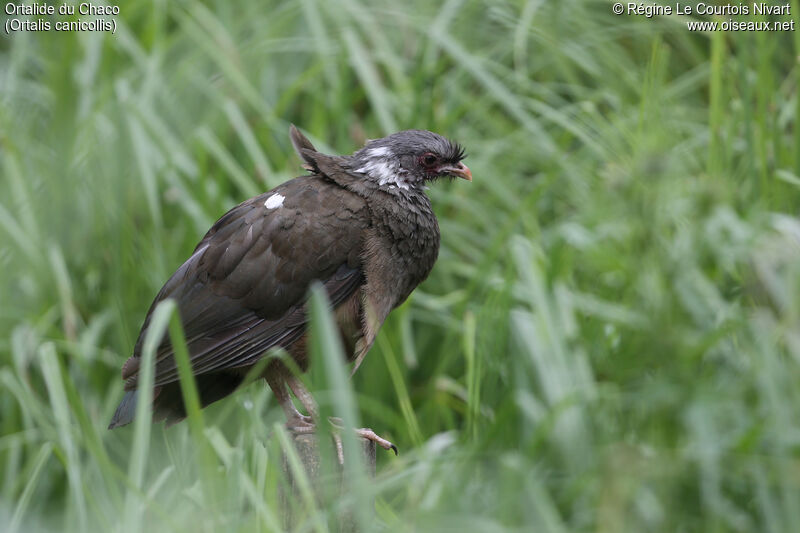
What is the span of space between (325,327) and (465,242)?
2444 mm

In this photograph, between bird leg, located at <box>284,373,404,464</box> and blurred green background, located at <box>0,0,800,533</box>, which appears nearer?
blurred green background, located at <box>0,0,800,533</box>

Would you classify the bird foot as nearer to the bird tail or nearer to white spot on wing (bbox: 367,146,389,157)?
the bird tail

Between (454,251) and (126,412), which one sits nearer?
(126,412)

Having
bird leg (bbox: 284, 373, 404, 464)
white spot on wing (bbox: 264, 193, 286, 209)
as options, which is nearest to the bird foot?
bird leg (bbox: 284, 373, 404, 464)

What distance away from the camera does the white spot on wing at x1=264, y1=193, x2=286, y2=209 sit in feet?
8.92

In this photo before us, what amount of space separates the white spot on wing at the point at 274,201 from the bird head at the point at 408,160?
0.27 metres

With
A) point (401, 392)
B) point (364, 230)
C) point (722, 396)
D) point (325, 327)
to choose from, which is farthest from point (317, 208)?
point (722, 396)

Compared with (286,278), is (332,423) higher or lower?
lower

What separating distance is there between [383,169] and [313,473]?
998 mm

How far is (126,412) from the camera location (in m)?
2.62

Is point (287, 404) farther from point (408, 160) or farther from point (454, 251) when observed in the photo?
point (454, 251)

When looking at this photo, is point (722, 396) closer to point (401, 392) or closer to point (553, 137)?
point (401, 392)

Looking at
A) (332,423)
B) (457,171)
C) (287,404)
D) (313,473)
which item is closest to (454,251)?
(457,171)

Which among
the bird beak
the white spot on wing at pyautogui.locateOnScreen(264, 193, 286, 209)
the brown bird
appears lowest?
the brown bird
